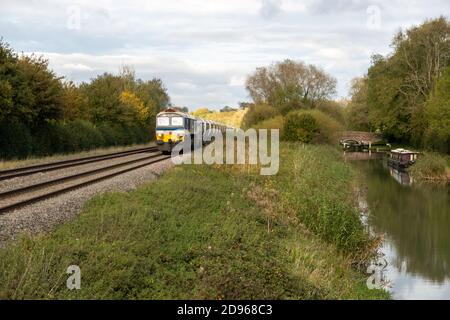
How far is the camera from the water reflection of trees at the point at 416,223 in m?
17.6

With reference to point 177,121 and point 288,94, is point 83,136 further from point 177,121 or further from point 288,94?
point 288,94

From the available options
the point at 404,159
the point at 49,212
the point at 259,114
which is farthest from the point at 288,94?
the point at 49,212

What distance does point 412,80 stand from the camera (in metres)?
62.0

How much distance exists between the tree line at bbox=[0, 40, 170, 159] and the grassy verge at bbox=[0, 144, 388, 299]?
1507 centimetres

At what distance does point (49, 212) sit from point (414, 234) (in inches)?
600

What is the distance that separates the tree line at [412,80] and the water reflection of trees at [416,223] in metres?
19.1

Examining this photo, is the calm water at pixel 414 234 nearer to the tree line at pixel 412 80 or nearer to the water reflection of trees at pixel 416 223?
the water reflection of trees at pixel 416 223

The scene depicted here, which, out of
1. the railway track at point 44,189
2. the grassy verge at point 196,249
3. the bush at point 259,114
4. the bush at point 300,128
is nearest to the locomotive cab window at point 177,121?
the bush at point 300,128

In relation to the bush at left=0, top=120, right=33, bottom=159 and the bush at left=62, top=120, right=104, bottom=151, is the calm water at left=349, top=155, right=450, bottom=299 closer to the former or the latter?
the bush at left=0, top=120, right=33, bottom=159

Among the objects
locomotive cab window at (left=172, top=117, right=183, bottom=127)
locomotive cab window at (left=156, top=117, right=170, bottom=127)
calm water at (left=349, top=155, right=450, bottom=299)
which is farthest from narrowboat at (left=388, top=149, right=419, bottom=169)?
locomotive cab window at (left=156, top=117, right=170, bottom=127)

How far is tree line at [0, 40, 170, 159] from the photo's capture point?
29.0 meters

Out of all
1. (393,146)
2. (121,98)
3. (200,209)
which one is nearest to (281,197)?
(200,209)
